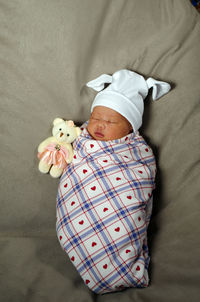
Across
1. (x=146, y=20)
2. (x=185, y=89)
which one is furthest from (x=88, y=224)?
(x=146, y=20)

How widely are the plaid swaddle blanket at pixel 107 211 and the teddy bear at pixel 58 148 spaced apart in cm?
4

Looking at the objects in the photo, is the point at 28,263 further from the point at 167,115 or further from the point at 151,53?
the point at 151,53

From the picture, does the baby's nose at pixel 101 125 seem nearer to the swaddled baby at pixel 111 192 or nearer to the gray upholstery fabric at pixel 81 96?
the swaddled baby at pixel 111 192

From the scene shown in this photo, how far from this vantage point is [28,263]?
3.31 feet

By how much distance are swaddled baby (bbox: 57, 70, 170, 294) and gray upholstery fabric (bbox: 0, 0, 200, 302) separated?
83 millimetres

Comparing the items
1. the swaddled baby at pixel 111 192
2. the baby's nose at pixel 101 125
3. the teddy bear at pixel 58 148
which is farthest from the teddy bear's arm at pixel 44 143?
the baby's nose at pixel 101 125

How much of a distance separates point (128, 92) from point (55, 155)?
0.41 metres

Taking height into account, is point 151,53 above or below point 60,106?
above

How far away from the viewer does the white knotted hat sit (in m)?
1.13

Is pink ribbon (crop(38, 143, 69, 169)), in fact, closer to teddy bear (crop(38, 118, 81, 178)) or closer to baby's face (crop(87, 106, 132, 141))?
teddy bear (crop(38, 118, 81, 178))

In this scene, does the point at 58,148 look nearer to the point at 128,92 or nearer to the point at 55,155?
the point at 55,155

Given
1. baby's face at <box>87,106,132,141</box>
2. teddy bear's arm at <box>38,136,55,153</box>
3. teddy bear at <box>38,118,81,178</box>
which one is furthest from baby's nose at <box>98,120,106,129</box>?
teddy bear's arm at <box>38,136,55,153</box>

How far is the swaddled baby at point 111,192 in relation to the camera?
96 cm

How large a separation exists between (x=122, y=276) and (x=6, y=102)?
816mm
